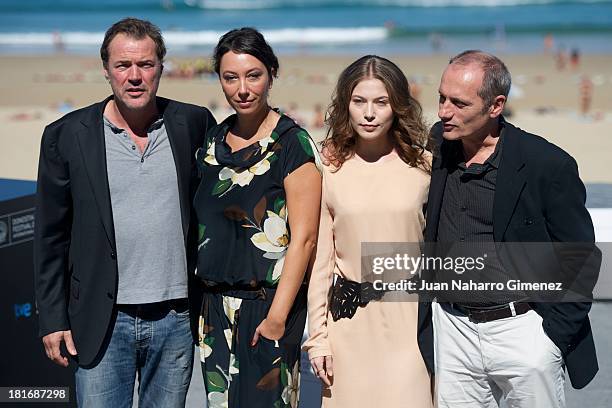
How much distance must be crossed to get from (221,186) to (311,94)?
17.1 meters

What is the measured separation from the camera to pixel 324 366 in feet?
8.70

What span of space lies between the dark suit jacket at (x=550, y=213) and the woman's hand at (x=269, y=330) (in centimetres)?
63

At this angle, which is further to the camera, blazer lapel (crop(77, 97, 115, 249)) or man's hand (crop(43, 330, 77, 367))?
man's hand (crop(43, 330, 77, 367))

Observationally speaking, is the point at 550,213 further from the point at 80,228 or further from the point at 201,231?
the point at 80,228

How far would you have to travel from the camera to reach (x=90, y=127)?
8.55 feet

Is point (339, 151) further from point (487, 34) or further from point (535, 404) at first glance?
point (487, 34)

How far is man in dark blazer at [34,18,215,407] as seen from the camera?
8.48ft

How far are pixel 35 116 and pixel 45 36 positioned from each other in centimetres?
2045

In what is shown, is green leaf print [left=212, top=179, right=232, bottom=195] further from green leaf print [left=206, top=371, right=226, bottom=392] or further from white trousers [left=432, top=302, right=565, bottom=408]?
white trousers [left=432, top=302, right=565, bottom=408]

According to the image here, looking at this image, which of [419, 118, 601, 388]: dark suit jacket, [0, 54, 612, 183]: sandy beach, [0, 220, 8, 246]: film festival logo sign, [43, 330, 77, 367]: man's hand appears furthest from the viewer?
[0, 54, 612, 183]: sandy beach

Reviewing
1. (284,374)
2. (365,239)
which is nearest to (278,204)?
(365,239)

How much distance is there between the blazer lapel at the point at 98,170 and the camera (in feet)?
8.38

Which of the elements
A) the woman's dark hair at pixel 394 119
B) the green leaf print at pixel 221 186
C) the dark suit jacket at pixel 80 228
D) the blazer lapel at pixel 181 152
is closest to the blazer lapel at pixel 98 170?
the dark suit jacket at pixel 80 228

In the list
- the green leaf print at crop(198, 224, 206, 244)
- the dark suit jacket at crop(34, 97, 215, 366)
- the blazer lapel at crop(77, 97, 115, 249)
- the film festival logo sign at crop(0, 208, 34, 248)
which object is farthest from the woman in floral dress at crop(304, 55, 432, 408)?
the film festival logo sign at crop(0, 208, 34, 248)
